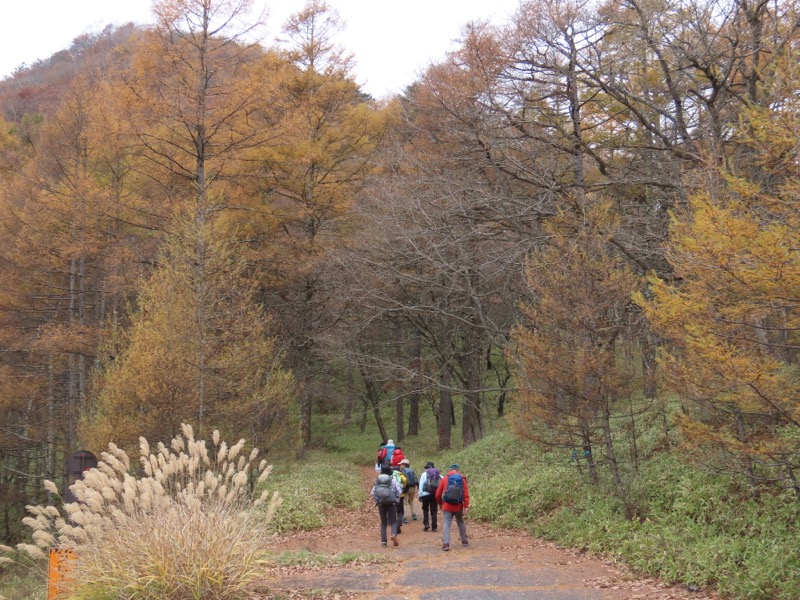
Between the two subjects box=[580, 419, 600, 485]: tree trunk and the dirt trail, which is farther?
box=[580, 419, 600, 485]: tree trunk

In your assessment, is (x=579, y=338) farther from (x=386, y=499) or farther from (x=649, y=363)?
(x=386, y=499)

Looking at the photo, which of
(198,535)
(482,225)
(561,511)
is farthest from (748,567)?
(482,225)

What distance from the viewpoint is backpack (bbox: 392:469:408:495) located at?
1227 cm

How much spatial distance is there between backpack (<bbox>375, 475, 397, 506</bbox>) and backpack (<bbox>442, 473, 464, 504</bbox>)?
95 cm

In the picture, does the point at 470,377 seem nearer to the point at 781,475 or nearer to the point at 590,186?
the point at 590,186

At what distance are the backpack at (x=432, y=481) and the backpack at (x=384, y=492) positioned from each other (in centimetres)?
173

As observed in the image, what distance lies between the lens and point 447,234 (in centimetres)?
1518

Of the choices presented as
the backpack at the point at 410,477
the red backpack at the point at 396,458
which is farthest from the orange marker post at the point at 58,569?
the red backpack at the point at 396,458

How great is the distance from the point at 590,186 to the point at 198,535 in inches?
402

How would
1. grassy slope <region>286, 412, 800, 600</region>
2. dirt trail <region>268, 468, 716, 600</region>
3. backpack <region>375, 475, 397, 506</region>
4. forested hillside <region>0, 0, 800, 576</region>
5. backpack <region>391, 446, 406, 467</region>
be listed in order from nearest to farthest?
dirt trail <region>268, 468, 716, 600</region> → grassy slope <region>286, 412, 800, 600</region> → forested hillside <region>0, 0, 800, 576</region> → backpack <region>375, 475, 397, 506</region> → backpack <region>391, 446, 406, 467</region>

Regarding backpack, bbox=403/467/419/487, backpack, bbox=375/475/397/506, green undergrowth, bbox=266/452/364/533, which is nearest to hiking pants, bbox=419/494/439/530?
backpack, bbox=403/467/419/487

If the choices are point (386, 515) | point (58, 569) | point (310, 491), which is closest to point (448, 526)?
point (386, 515)

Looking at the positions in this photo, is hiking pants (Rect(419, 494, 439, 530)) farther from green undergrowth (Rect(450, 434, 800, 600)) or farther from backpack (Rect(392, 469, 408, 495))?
green undergrowth (Rect(450, 434, 800, 600))

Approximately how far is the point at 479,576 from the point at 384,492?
3043mm
